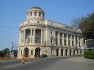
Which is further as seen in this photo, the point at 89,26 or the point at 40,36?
the point at 40,36

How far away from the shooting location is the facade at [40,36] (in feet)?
300

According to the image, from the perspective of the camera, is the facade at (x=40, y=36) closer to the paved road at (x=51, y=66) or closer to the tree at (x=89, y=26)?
the tree at (x=89, y=26)

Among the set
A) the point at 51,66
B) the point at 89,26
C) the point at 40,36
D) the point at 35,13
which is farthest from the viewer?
the point at 35,13

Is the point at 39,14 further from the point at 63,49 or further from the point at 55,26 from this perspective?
the point at 63,49

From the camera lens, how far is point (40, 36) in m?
95.4

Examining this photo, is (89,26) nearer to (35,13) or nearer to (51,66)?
(51,66)

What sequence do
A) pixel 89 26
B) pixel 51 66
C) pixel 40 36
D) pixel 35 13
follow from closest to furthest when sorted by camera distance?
pixel 51 66 < pixel 89 26 < pixel 40 36 < pixel 35 13

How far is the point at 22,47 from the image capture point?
94.2 m

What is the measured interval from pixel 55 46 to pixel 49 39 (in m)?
4.55

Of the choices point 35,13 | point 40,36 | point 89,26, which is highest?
point 35,13

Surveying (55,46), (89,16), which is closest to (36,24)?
(55,46)

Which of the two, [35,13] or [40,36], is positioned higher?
[35,13]

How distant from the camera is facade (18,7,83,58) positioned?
91.5 metres

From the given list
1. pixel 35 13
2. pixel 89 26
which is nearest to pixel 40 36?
pixel 35 13
